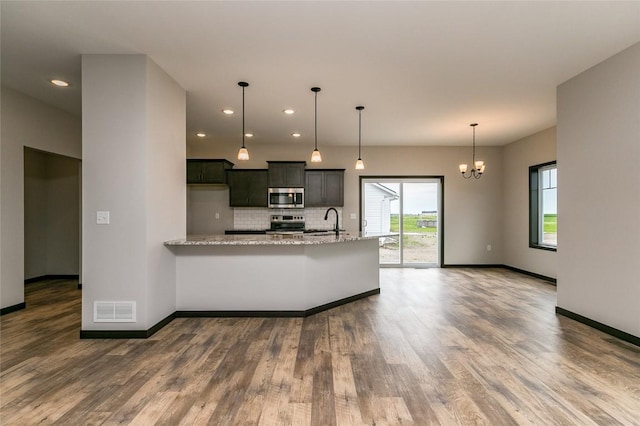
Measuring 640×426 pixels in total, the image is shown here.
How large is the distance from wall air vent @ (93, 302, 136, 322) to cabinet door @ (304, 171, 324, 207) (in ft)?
14.3

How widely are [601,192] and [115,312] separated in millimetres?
5204

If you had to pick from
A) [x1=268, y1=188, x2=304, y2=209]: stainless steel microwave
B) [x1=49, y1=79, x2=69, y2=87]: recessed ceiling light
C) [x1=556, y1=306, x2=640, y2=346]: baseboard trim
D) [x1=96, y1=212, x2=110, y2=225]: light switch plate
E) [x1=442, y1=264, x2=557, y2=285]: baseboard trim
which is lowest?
[x1=442, y1=264, x2=557, y2=285]: baseboard trim

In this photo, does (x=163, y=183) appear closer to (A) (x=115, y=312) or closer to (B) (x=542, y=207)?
(A) (x=115, y=312)

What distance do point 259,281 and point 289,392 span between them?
1855 millimetres

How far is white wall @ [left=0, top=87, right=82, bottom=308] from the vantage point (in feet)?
13.6

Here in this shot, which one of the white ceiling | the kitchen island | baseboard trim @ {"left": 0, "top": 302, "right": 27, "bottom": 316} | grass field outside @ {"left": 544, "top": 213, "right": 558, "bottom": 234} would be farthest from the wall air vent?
grass field outside @ {"left": 544, "top": 213, "right": 558, "bottom": 234}

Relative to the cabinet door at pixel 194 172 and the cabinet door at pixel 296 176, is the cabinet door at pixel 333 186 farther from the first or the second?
the cabinet door at pixel 194 172

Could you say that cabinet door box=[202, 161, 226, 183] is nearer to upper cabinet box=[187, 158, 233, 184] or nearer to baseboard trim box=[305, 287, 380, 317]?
upper cabinet box=[187, 158, 233, 184]

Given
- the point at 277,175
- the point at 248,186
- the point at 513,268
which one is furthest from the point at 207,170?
the point at 513,268

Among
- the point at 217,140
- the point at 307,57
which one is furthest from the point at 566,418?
the point at 217,140

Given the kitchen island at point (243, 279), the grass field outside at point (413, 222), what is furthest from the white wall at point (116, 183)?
the grass field outside at point (413, 222)

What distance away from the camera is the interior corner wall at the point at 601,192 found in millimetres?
3191

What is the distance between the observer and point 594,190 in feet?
11.8

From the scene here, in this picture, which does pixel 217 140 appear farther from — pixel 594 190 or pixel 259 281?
pixel 594 190
